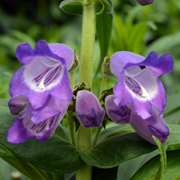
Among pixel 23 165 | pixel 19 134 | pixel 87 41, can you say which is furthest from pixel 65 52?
pixel 23 165

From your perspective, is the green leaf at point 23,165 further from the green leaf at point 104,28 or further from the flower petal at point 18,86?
the green leaf at point 104,28

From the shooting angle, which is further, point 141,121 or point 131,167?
point 131,167

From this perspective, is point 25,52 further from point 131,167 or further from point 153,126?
point 131,167

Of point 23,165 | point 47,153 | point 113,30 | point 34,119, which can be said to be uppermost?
point 34,119

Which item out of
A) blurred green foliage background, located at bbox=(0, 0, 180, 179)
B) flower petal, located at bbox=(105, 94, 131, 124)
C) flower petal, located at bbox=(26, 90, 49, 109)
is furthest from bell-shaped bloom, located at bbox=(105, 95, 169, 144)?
blurred green foliage background, located at bbox=(0, 0, 180, 179)

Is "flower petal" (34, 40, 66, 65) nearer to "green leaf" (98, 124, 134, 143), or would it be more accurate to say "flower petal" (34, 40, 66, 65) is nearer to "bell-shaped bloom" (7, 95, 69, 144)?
"bell-shaped bloom" (7, 95, 69, 144)

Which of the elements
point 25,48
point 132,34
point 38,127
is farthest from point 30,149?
point 132,34

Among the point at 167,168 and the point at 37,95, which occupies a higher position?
the point at 37,95

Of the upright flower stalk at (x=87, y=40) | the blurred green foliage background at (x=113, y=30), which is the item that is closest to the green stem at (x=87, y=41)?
the upright flower stalk at (x=87, y=40)
